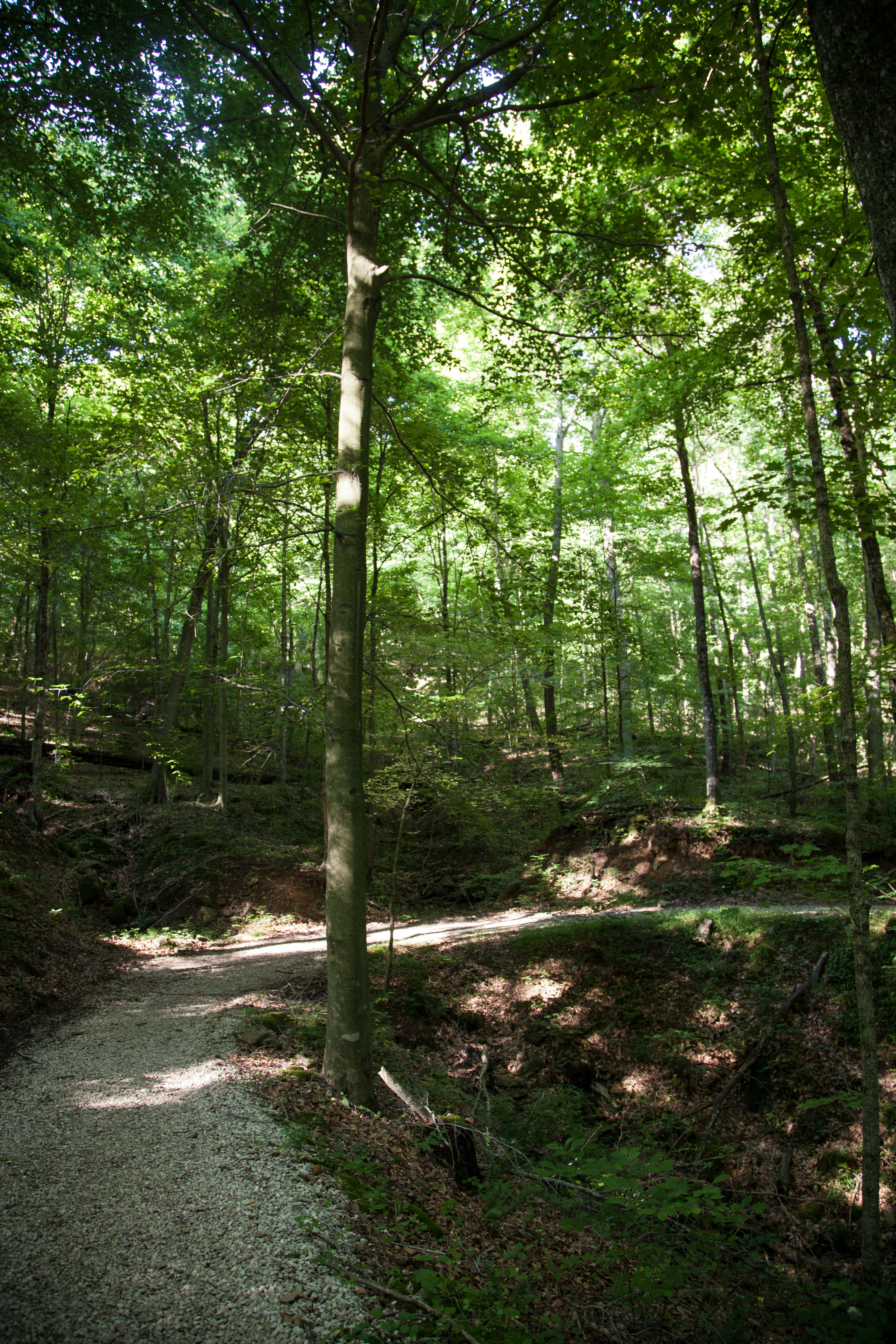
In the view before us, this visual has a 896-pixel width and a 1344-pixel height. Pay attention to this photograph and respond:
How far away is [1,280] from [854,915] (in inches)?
541

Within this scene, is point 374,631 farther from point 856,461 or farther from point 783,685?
point 783,685

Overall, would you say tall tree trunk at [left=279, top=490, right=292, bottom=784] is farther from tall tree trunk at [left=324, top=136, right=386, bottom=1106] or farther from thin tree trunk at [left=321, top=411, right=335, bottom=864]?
tall tree trunk at [left=324, top=136, right=386, bottom=1106]

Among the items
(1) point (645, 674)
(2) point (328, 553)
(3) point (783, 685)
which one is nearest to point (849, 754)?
(2) point (328, 553)

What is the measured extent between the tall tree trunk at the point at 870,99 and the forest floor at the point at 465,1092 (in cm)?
403

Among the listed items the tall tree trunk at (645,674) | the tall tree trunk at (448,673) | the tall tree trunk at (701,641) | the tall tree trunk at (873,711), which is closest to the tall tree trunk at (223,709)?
the tall tree trunk at (448,673)

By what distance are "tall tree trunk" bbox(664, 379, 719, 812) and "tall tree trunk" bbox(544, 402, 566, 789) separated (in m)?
2.65

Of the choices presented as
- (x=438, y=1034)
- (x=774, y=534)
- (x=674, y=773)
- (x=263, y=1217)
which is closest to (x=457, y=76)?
(x=263, y=1217)

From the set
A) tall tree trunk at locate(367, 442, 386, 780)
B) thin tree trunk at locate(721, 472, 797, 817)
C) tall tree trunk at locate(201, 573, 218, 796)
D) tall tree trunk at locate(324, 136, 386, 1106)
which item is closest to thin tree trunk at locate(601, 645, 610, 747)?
thin tree trunk at locate(721, 472, 797, 817)

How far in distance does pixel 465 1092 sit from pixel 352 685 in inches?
169

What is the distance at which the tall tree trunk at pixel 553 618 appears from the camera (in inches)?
355

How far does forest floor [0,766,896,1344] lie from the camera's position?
2.80 metres

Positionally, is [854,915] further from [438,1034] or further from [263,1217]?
[438,1034]

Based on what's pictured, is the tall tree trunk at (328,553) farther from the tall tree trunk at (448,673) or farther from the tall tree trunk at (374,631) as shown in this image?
the tall tree trunk at (448,673)

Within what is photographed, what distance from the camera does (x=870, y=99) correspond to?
8.16 feet
